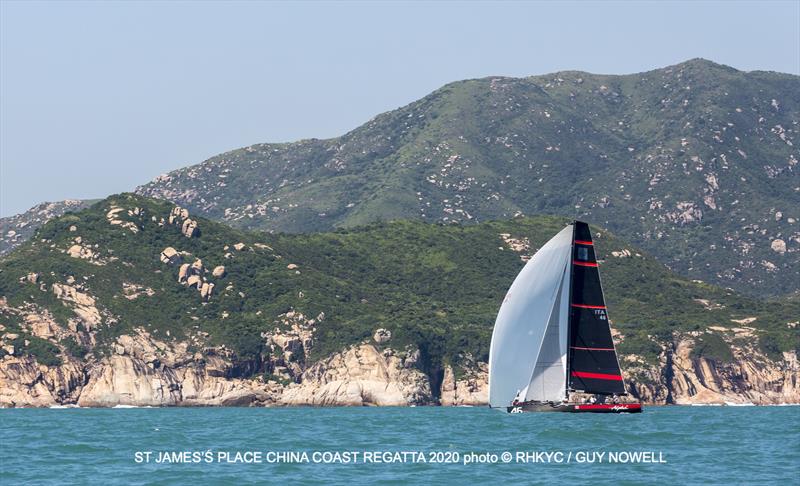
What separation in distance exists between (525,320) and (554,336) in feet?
15.5

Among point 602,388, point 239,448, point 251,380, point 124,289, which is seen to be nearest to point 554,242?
point 602,388

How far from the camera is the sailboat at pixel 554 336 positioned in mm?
85688

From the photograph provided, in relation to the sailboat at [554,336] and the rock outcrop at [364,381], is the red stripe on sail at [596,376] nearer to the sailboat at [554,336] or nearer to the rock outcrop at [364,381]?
the sailboat at [554,336]

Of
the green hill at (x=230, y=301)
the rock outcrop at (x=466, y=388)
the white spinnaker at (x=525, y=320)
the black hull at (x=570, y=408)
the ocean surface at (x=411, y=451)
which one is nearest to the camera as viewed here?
the ocean surface at (x=411, y=451)

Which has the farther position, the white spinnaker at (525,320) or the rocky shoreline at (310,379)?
the rocky shoreline at (310,379)

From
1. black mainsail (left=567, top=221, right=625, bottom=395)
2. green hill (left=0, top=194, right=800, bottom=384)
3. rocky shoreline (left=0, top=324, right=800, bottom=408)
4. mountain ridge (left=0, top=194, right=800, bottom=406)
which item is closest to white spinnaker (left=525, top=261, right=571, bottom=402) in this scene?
black mainsail (left=567, top=221, right=625, bottom=395)

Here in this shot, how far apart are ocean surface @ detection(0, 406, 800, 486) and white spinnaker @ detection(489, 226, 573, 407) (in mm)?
2961

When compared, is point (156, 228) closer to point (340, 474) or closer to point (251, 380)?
point (251, 380)

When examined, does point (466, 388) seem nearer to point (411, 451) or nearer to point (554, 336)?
point (554, 336)

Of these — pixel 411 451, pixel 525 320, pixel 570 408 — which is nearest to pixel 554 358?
pixel 570 408

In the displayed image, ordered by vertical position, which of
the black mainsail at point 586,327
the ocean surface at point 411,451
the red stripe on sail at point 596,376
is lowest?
the ocean surface at point 411,451

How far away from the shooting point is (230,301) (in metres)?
178

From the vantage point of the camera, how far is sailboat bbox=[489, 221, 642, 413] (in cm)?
8569

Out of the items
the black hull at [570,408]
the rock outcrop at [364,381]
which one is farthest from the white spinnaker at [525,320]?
the rock outcrop at [364,381]
